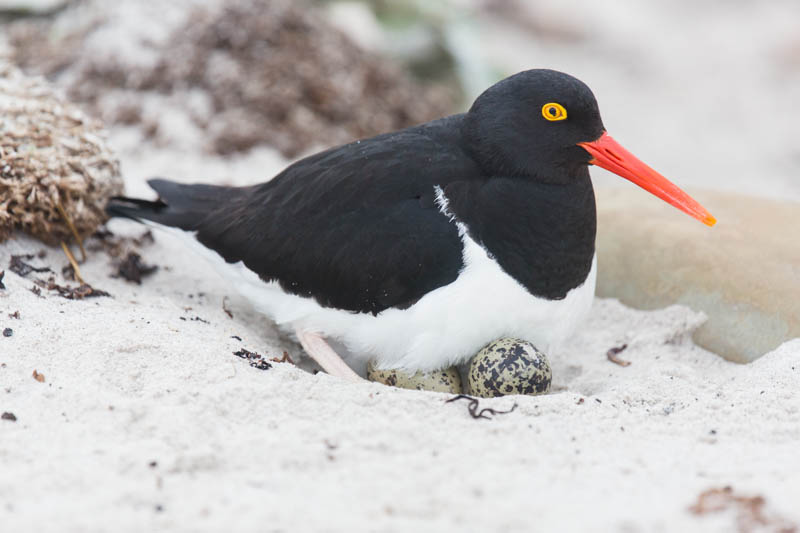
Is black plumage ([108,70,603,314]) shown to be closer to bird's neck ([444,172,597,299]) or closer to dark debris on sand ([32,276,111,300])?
bird's neck ([444,172,597,299])

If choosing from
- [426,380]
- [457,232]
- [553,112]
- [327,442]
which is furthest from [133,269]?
[553,112]

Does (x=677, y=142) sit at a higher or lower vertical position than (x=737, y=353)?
higher

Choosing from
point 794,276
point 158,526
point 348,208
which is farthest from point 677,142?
point 158,526

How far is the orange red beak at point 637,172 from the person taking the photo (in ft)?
12.0

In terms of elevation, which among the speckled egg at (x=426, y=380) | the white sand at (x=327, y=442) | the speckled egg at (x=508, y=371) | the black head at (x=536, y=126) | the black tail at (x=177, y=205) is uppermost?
the black head at (x=536, y=126)

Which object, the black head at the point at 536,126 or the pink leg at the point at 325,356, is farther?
the pink leg at the point at 325,356

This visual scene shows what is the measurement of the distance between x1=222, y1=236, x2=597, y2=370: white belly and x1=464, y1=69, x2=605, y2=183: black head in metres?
0.42

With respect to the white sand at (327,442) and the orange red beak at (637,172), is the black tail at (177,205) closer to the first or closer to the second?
the white sand at (327,442)

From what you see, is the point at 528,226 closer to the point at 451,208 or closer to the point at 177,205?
the point at 451,208

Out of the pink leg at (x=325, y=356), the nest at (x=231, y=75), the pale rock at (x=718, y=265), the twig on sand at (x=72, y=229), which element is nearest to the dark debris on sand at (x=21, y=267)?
the twig on sand at (x=72, y=229)

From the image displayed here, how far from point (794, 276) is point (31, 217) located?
3.68m

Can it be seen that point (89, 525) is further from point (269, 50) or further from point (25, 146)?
point (269, 50)

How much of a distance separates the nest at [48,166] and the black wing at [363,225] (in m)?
0.88

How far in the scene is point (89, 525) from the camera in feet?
7.77
